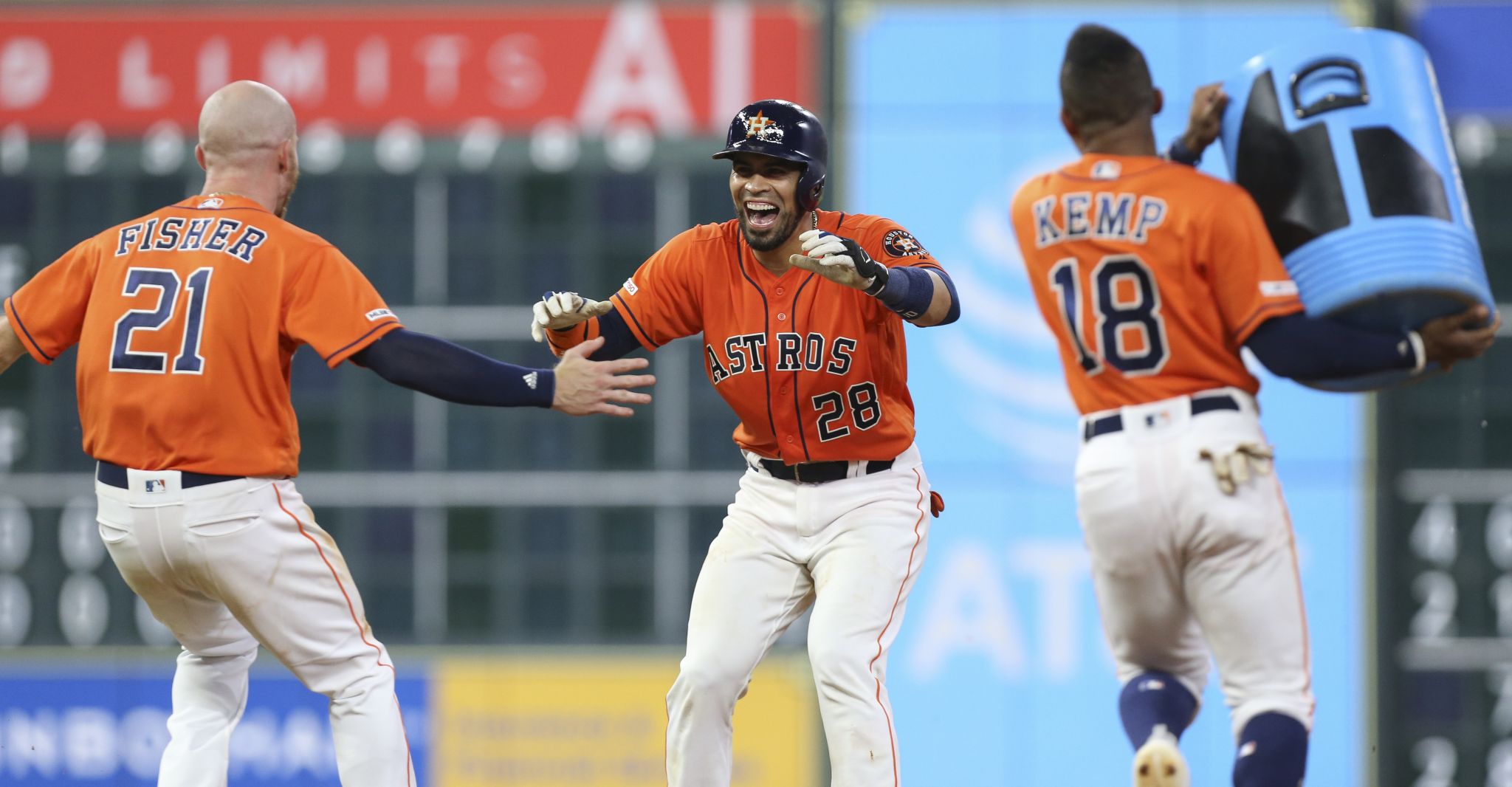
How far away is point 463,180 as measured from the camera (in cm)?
1006

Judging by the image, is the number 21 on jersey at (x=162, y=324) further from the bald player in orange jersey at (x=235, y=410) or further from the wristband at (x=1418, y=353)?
the wristband at (x=1418, y=353)

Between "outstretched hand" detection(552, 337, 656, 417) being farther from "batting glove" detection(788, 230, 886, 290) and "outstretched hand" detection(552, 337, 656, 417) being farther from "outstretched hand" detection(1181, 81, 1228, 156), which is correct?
"outstretched hand" detection(1181, 81, 1228, 156)

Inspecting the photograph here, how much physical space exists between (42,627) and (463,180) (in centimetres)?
346

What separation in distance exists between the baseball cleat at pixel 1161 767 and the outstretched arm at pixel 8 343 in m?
3.10

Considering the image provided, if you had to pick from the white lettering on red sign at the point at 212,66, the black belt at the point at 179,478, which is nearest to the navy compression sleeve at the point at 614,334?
the black belt at the point at 179,478

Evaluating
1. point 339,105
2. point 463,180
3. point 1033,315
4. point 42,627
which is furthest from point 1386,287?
point 42,627

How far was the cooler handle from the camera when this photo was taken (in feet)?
15.1

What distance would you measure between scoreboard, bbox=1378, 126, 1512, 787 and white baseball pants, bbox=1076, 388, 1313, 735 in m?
5.88

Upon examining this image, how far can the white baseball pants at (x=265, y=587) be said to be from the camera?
4445 mm

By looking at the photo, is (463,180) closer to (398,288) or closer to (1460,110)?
(398,288)

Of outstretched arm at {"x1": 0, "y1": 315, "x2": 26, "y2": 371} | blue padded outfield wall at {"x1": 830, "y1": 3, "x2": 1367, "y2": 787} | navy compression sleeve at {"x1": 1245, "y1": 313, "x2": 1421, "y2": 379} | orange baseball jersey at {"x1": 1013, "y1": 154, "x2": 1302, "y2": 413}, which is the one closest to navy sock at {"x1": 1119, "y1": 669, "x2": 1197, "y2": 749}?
orange baseball jersey at {"x1": 1013, "y1": 154, "x2": 1302, "y2": 413}

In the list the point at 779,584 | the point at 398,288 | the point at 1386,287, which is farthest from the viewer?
the point at 398,288

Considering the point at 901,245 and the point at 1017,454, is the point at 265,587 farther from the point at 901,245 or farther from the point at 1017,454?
the point at 1017,454

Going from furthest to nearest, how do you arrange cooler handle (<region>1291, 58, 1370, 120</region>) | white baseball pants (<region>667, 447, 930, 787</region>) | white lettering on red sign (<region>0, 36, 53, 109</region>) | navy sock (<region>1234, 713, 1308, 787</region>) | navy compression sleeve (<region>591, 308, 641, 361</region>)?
white lettering on red sign (<region>0, 36, 53, 109</region>) < navy compression sleeve (<region>591, 308, 641, 361</region>) < cooler handle (<region>1291, 58, 1370, 120</region>) < white baseball pants (<region>667, 447, 930, 787</region>) < navy sock (<region>1234, 713, 1308, 787</region>)
